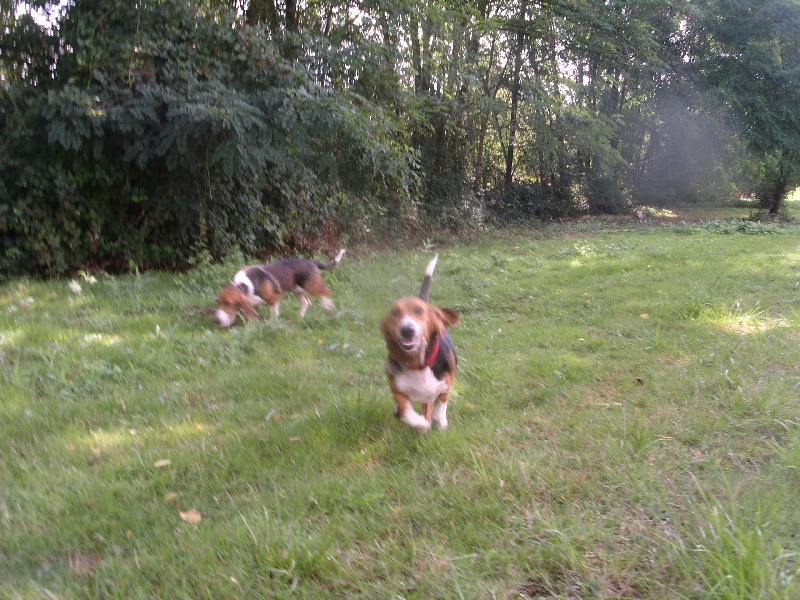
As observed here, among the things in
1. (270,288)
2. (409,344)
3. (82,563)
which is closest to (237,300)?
(270,288)

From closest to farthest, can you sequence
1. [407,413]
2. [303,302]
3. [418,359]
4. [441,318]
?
1. [418,359]
2. [407,413]
3. [441,318]
4. [303,302]

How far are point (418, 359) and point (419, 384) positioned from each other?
195mm

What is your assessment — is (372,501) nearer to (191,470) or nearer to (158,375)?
(191,470)

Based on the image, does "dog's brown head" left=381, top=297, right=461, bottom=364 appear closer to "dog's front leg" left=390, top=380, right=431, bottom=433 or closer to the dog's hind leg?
"dog's front leg" left=390, top=380, right=431, bottom=433

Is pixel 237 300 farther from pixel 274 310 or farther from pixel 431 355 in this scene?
pixel 431 355

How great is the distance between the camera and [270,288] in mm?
7371

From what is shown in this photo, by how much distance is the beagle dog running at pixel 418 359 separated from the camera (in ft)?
11.1

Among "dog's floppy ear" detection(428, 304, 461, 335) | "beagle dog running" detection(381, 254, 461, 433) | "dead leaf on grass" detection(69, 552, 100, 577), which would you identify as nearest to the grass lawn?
"dead leaf on grass" detection(69, 552, 100, 577)

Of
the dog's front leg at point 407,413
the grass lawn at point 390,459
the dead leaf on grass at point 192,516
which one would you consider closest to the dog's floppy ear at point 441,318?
the dog's front leg at point 407,413

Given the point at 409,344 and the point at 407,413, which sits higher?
the point at 409,344

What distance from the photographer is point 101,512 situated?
2.96 m

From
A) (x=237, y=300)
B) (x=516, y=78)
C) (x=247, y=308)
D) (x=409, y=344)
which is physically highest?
(x=516, y=78)

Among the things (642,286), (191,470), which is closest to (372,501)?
(191,470)

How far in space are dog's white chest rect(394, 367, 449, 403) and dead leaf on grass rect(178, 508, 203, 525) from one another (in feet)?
4.61
